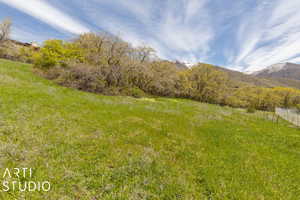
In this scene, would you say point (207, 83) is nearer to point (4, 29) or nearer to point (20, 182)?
point (20, 182)

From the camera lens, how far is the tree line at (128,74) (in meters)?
18.4

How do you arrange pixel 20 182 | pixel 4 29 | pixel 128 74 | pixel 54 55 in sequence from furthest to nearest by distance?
pixel 4 29, pixel 128 74, pixel 54 55, pixel 20 182

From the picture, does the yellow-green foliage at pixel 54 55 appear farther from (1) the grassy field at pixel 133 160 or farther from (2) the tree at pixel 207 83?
(2) the tree at pixel 207 83

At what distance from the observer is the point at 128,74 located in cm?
2344

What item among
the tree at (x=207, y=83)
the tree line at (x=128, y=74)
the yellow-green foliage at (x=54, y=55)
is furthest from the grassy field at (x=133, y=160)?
the tree at (x=207, y=83)

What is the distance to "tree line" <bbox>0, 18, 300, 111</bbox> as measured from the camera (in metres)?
18.4

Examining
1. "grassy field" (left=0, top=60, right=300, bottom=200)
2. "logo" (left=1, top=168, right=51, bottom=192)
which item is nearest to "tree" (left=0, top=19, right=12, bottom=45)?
"grassy field" (left=0, top=60, right=300, bottom=200)

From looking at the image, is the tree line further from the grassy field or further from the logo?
the logo

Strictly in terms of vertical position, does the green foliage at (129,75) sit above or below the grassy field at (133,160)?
above

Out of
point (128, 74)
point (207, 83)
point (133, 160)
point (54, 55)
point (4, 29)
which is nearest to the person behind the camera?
point (133, 160)

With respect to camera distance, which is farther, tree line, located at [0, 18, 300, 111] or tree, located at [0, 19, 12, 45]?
tree, located at [0, 19, 12, 45]

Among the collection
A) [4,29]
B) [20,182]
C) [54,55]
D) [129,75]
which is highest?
[4,29]

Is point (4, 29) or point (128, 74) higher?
point (4, 29)

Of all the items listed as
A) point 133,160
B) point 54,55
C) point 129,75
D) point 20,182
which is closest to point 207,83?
point 129,75
